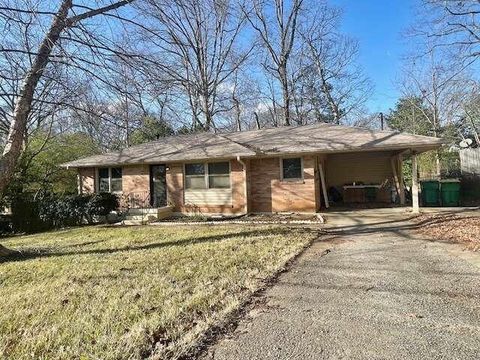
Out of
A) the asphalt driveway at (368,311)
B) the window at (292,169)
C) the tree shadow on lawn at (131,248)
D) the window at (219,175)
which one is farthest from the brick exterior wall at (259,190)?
the asphalt driveway at (368,311)

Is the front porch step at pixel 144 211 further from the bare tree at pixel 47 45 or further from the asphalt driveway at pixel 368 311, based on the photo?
the asphalt driveway at pixel 368 311

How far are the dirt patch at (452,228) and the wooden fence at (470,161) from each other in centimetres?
663

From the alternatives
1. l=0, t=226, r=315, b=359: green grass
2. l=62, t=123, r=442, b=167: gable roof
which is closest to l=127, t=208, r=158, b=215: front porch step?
l=62, t=123, r=442, b=167: gable roof

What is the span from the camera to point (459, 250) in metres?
7.00

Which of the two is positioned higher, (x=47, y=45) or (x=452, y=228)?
(x=47, y=45)

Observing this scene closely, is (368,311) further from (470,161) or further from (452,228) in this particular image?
(470,161)

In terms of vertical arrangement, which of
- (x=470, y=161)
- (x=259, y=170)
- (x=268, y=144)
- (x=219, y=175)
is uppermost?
(x=268, y=144)

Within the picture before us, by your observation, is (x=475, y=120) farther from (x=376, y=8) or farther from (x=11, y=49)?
(x=11, y=49)

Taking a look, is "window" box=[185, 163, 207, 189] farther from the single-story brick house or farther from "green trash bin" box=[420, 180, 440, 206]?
"green trash bin" box=[420, 180, 440, 206]

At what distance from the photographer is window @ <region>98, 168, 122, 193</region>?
55.8 feet

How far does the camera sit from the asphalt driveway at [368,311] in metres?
3.21

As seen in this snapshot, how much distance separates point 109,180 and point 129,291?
42.2 feet

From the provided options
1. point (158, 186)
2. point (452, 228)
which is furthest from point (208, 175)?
point (452, 228)

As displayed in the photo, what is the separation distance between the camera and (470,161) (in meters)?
16.9
